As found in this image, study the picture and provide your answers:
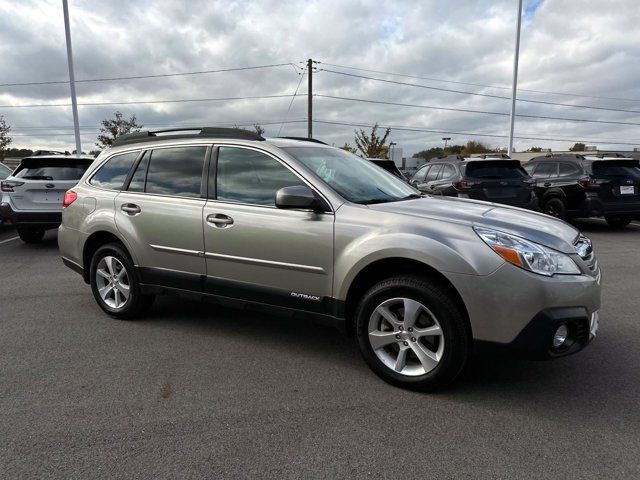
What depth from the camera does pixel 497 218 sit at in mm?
3414

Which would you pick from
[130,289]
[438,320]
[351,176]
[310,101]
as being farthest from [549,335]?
[310,101]

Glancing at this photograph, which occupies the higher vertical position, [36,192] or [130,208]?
[130,208]

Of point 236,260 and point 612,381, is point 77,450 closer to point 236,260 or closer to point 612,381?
point 236,260

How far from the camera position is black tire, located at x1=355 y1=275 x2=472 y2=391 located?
3.04 metres

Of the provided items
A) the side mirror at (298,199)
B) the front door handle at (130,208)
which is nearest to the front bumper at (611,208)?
the side mirror at (298,199)

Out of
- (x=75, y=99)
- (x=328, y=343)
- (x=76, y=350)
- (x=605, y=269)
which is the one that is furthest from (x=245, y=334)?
(x=75, y=99)

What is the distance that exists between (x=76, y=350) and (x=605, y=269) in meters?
6.70

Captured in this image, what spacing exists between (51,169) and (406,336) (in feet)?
26.9

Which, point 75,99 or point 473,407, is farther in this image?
point 75,99

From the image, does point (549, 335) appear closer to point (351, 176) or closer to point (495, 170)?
point (351, 176)

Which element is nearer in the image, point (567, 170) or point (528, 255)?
point (528, 255)

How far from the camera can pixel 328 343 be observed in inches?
164

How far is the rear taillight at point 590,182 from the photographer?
1054cm

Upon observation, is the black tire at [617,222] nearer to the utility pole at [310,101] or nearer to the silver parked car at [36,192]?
the silver parked car at [36,192]
